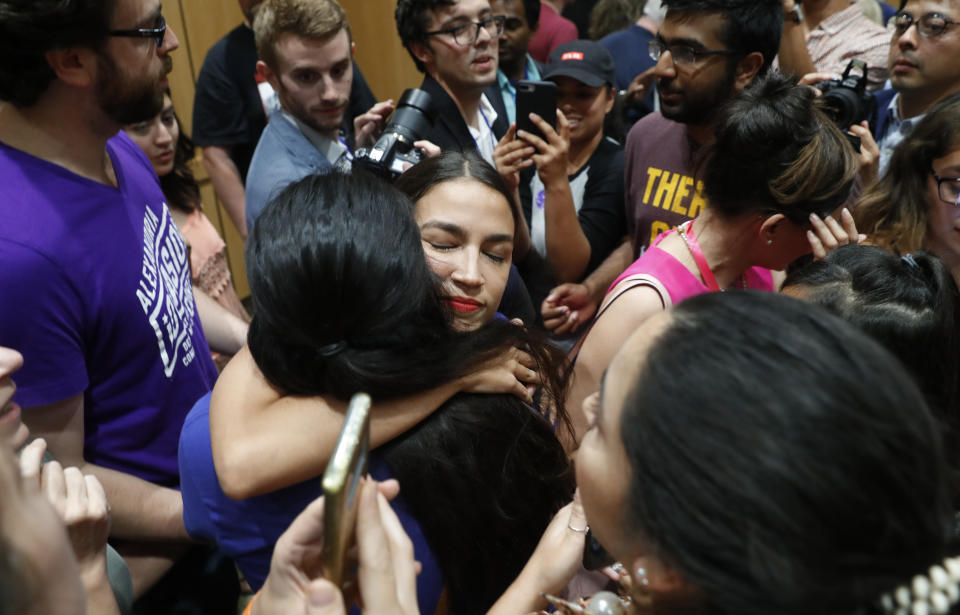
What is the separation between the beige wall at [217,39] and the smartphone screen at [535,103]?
4.39 feet

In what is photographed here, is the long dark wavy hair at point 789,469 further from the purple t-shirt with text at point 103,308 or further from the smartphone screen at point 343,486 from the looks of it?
the purple t-shirt with text at point 103,308

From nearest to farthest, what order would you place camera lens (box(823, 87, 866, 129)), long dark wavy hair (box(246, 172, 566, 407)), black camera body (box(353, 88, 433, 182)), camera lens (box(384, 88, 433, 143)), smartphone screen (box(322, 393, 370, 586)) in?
1. smartphone screen (box(322, 393, 370, 586))
2. long dark wavy hair (box(246, 172, 566, 407))
3. black camera body (box(353, 88, 433, 182))
4. camera lens (box(384, 88, 433, 143))
5. camera lens (box(823, 87, 866, 129))

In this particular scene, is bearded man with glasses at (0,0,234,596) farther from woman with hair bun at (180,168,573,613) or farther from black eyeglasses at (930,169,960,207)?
black eyeglasses at (930,169,960,207)

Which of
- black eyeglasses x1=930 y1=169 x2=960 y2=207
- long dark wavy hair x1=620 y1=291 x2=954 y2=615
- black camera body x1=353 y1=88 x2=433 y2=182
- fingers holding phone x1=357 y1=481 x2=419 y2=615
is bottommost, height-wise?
black eyeglasses x1=930 y1=169 x2=960 y2=207

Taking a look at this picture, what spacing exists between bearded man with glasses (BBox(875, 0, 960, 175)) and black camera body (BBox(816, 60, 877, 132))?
300 mm

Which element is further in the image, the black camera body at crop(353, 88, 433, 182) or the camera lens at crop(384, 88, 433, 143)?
the camera lens at crop(384, 88, 433, 143)

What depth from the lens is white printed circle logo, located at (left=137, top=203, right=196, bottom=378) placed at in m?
1.26

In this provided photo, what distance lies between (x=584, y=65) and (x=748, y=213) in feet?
3.71

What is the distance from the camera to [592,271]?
2240mm

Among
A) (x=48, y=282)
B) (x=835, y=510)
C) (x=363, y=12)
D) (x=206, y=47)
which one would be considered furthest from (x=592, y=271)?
(x=363, y=12)

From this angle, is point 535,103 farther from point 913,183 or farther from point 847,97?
point 913,183

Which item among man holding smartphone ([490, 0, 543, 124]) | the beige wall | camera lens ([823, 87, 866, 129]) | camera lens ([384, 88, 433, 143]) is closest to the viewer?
camera lens ([384, 88, 433, 143])

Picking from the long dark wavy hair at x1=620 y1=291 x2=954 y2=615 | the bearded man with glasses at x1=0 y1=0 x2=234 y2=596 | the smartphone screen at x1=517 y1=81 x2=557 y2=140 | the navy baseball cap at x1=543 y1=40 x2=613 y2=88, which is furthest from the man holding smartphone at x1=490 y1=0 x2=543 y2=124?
the long dark wavy hair at x1=620 y1=291 x2=954 y2=615

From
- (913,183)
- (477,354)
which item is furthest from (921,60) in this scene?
(477,354)
